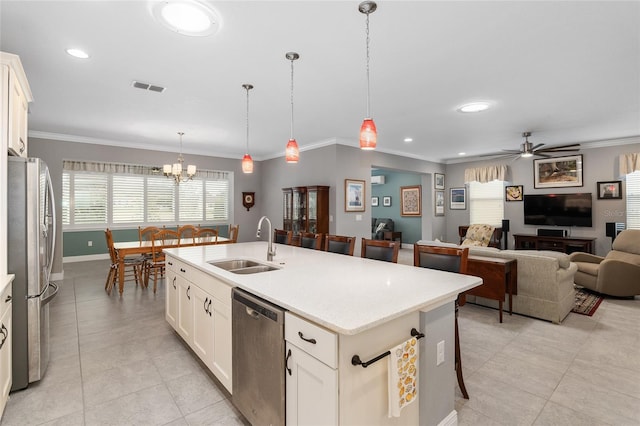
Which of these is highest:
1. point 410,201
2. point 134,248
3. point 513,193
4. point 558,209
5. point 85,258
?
point 513,193

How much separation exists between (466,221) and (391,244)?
22.2 ft

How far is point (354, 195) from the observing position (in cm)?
646

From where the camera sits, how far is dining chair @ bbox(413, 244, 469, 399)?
2.19m

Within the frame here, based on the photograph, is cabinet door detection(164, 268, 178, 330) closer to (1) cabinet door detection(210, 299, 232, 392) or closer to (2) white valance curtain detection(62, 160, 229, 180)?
(1) cabinet door detection(210, 299, 232, 392)

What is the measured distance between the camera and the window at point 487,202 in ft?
26.7

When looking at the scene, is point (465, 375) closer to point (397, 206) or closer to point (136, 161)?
point (136, 161)

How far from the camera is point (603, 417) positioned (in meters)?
1.99

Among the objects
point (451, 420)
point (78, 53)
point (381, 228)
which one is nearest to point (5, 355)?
point (78, 53)

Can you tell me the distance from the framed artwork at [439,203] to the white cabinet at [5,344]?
8742 mm

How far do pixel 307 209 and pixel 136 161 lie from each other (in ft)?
12.7

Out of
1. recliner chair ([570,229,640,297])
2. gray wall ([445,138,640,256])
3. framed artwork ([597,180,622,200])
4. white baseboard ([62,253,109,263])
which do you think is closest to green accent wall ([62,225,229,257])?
white baseboard ([62,253,109,263])

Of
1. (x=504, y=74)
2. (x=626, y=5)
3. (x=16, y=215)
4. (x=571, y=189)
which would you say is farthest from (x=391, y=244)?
(x=571, y=189)

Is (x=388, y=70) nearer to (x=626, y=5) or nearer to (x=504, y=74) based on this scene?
(x=504, y=74)

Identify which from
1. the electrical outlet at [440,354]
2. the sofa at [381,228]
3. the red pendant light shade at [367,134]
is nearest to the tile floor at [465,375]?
the electrical outlet at [440,354]
